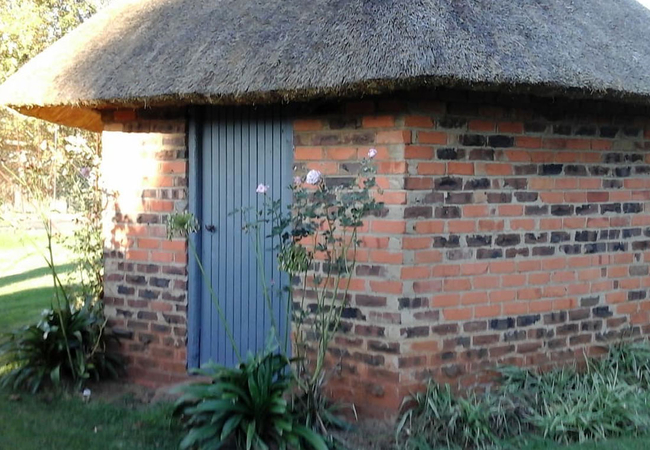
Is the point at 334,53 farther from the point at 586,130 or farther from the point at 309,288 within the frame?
the point at 586,130

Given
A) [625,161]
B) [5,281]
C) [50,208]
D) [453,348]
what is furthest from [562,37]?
[5,281]

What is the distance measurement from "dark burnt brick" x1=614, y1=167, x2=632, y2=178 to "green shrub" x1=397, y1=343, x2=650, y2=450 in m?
1.57

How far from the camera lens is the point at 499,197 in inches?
217

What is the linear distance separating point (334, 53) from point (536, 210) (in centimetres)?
182

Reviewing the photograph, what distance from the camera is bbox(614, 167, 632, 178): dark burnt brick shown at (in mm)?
6238

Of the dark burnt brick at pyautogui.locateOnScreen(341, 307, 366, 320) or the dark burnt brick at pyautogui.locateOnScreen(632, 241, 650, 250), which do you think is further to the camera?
the dark burnt brick at pyautogui.locateOnScreen(632, 241, 650, 250)

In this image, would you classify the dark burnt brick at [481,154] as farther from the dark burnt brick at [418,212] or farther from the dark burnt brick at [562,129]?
the dark burnt brick at [562,129]

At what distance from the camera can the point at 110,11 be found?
753 centimetres

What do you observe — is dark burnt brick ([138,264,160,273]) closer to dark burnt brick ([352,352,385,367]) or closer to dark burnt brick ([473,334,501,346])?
dark burnt brick ([352,352,385,367])

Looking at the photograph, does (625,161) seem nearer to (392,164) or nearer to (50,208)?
(392,164)

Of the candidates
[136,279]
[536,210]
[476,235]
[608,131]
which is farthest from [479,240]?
[136,279]

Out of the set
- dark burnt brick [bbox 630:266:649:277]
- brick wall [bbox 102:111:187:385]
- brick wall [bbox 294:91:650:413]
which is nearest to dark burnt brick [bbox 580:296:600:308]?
brick wall [bbox 294:91:650:413]

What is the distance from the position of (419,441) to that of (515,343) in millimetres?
1153

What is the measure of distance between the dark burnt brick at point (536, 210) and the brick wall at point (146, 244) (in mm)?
2514
